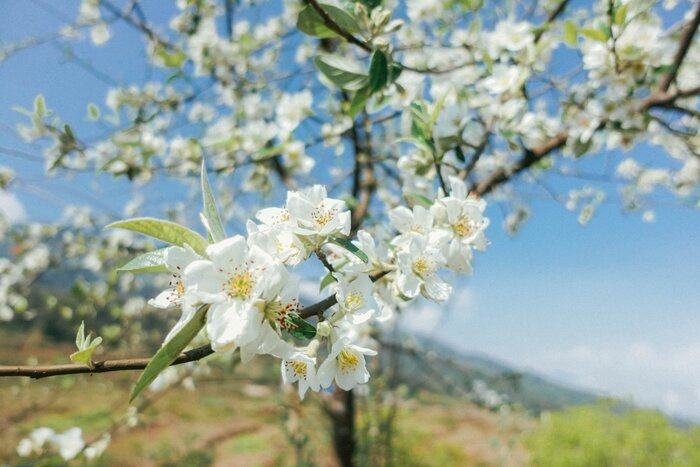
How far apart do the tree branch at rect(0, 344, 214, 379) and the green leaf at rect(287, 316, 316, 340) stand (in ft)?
0.33

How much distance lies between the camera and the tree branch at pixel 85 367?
1.49 ft

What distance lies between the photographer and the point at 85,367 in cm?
48

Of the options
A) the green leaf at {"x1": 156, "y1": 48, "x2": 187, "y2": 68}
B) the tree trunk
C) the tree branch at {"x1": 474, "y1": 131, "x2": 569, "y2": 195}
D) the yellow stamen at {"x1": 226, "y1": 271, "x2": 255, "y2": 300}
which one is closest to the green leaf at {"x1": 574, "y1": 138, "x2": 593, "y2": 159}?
the tree branch at {"x1": 474, "y1": 131, "x2": 569, "y2": 195}

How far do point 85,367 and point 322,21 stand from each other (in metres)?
0.65

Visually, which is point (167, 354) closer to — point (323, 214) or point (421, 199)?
point (323, 214)

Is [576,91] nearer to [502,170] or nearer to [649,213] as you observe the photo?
[502,170]

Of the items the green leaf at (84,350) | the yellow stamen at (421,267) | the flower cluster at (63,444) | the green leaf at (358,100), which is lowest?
the flower cluster at (63,444)

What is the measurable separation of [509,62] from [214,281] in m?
1.30

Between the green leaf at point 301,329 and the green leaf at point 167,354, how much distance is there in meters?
0.11

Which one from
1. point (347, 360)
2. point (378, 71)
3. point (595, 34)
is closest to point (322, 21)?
point (378, 71)

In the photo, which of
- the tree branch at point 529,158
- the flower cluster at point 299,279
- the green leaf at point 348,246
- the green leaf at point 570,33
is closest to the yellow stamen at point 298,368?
the flower cluster at point 299,279

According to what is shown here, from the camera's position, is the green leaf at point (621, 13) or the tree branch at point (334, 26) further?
the green leaf at point (621, 13)

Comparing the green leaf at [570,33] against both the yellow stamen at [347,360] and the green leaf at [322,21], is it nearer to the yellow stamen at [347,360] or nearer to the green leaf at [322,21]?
the green leaf at [322,21]

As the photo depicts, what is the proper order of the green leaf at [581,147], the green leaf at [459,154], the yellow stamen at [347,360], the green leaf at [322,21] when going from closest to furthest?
the yellow stamen at [347,360]
the green leaf at [322,21]
the green leaf at [459,154]
the green leaf at [581,147]
